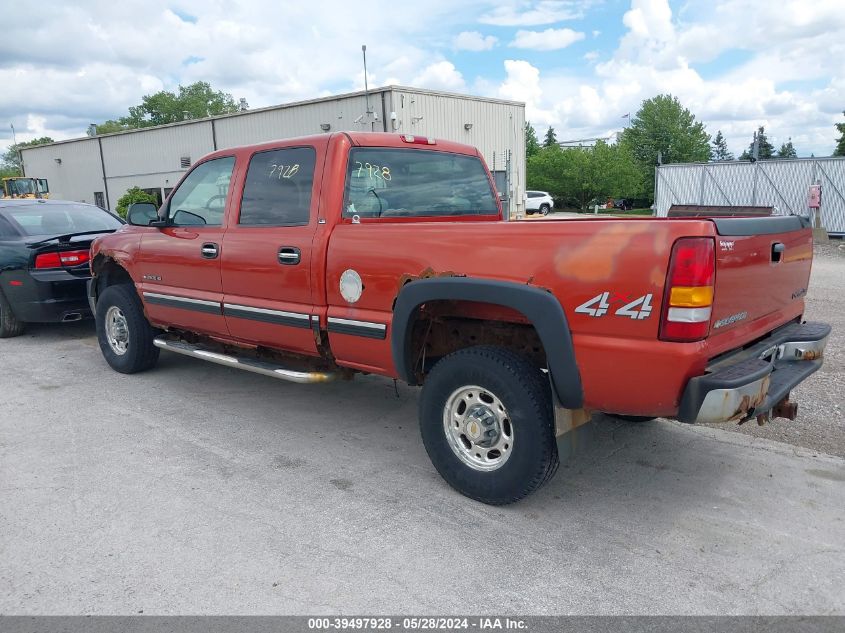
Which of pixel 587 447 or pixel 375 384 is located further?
pixel 375 384

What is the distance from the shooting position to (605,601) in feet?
8.65

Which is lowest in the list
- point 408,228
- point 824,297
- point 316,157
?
point 824,297

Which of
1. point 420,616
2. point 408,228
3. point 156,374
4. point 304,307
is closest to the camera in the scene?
point 420,616

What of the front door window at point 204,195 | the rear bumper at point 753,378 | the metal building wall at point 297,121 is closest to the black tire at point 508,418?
the rear bumper at point 753,378

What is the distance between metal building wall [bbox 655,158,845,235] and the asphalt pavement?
17068 mm

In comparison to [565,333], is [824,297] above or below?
below

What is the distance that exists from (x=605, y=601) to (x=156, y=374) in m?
4.84

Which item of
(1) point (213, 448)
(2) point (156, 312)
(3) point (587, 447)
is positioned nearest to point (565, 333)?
(3) point (587, 447)

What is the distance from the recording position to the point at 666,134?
2405 inches

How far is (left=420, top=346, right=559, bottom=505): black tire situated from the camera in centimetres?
315

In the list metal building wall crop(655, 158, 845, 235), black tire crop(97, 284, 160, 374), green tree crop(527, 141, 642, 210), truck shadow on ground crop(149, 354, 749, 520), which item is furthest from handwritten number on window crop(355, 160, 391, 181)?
green tree crop(527, 141, 642, 210)

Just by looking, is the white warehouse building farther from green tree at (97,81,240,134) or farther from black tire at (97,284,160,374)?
green tree at (97,81,240,134)

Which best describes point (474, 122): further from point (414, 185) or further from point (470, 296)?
point (470, 296)

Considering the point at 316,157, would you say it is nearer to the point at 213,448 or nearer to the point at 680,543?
the point at 213,448
